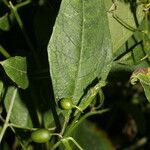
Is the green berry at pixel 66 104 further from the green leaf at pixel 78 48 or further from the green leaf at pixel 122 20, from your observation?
the green leaf at pixel 122 20

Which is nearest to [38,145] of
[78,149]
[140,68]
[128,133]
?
[78,149]

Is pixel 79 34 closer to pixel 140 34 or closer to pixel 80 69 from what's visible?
pixel 80 69

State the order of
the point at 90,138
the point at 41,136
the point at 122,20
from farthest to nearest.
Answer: the point at 90,138 < the point at 122,20 < the point at 41,136

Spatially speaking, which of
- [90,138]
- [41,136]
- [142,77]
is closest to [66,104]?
[41,136]

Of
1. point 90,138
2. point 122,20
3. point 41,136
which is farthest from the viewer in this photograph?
point 90,138

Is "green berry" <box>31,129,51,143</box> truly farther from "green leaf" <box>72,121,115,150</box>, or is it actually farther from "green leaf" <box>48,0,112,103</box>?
"green leaf" <box>72,121,115,150</box>

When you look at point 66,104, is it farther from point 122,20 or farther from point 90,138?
point 90,138
